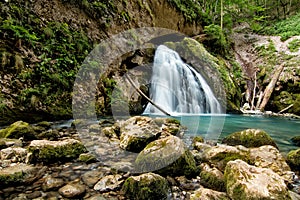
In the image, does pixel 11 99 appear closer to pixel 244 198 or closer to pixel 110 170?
pixel 110 170

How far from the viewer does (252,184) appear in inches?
72.6

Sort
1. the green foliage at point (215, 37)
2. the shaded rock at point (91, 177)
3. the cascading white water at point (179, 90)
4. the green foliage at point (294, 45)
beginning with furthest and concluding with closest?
the green foliage at point (215, 37) → the green foliage at point (294, 45) → the cascading white water at point (179, 90) → the shaded rock at point (91, 177)

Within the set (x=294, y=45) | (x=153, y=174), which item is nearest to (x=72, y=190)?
(x=153, y=174)

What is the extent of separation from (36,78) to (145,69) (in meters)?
5.48

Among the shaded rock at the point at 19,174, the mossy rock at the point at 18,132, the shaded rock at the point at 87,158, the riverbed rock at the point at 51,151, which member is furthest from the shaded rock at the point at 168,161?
the mossy rock at the point at 18,132

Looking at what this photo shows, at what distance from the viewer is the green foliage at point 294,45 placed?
14.9 meters

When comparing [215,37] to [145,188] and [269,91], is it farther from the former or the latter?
[145,188]

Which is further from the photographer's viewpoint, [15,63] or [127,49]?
[127,49]

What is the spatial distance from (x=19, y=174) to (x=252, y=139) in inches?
153

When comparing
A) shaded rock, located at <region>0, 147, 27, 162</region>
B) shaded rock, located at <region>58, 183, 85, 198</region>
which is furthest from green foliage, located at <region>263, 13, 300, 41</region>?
shaded rock, located at <region>0, 147, 27, 162</region>

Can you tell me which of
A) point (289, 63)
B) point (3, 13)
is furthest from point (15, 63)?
point (289, 63)

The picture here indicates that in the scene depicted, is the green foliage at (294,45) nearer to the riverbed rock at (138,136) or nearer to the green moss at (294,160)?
the green moss at (294,160)

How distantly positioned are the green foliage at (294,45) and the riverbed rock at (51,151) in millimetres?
17766

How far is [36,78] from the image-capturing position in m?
5.55
